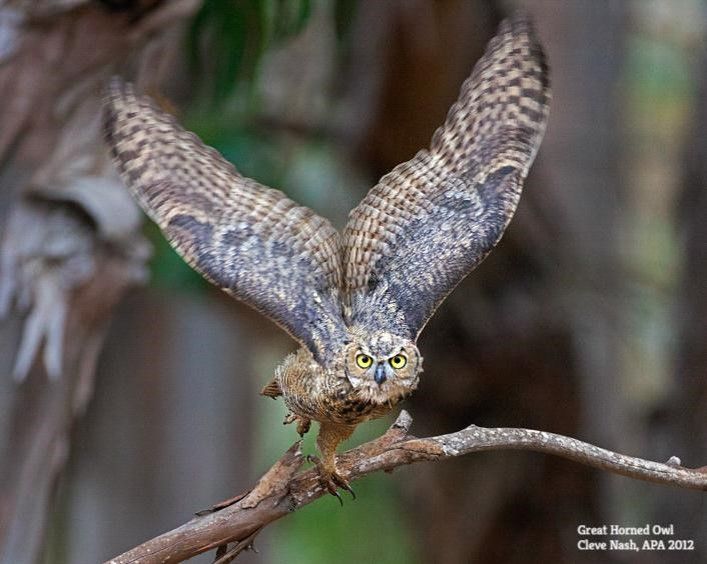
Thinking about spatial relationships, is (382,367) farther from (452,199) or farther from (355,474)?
(452,199)

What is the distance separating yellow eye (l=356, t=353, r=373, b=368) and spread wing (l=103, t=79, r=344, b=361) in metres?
0.09

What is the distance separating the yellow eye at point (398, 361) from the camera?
7.89 ft

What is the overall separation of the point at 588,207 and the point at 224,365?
2266mm

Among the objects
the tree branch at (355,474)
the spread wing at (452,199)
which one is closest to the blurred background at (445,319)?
the spread wing at (452,199)

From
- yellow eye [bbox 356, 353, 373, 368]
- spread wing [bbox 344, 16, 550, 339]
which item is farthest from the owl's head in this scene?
spread wing [bbox 344, 16, 550, 339]

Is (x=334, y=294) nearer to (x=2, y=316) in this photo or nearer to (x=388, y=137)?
(x=2, y=316)

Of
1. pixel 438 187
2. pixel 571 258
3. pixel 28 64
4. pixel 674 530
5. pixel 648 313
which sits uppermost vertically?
pixel 28 64

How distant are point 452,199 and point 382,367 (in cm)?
76

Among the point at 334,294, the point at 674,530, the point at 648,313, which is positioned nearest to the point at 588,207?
the point at 648,313

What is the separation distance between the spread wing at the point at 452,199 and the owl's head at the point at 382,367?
10cm

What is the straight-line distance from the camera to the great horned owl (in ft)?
8.07

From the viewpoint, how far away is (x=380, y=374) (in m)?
2.38

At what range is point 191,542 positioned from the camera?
224 cm

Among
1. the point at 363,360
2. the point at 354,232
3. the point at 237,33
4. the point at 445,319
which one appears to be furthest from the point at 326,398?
the point at 445,319
